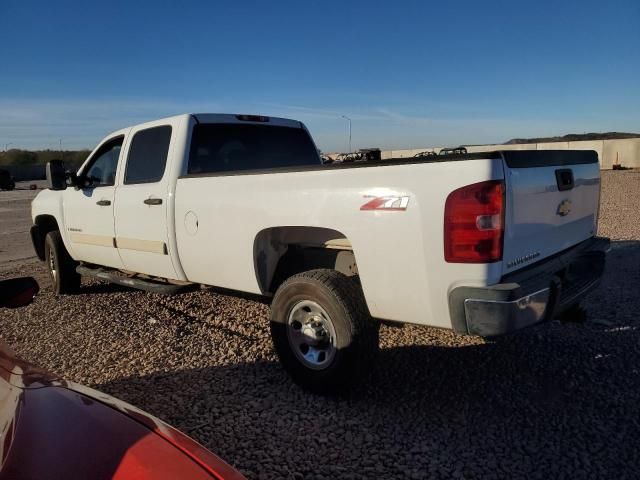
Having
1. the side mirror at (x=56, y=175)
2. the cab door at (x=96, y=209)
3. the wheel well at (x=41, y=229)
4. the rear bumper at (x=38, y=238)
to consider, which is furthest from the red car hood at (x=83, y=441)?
the rear bumper at (x=38, y=238)

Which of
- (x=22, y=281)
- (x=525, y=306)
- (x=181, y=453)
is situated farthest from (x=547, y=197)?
(x=22, y=281)

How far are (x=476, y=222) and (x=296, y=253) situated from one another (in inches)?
69.0

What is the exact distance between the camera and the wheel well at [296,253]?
12.3ft

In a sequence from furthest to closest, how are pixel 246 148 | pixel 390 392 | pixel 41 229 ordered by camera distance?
pixel 41 229, pixel 246 148, pixel 390 392

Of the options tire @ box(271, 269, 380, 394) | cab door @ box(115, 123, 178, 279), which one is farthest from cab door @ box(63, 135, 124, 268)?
tire @ box(271, 269, 380, 394)

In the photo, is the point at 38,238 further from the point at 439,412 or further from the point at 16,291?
the point at 439,412

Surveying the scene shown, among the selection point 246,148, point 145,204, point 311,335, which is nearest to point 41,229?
point 145,204

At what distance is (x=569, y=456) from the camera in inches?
115

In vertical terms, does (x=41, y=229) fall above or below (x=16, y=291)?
below

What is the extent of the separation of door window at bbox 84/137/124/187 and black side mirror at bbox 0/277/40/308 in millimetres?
3556

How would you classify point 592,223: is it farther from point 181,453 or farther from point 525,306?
point 181,453

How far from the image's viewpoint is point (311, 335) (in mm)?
3643

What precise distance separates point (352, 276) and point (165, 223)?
5.90 ft

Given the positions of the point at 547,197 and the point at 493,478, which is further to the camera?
the point at 547,197
